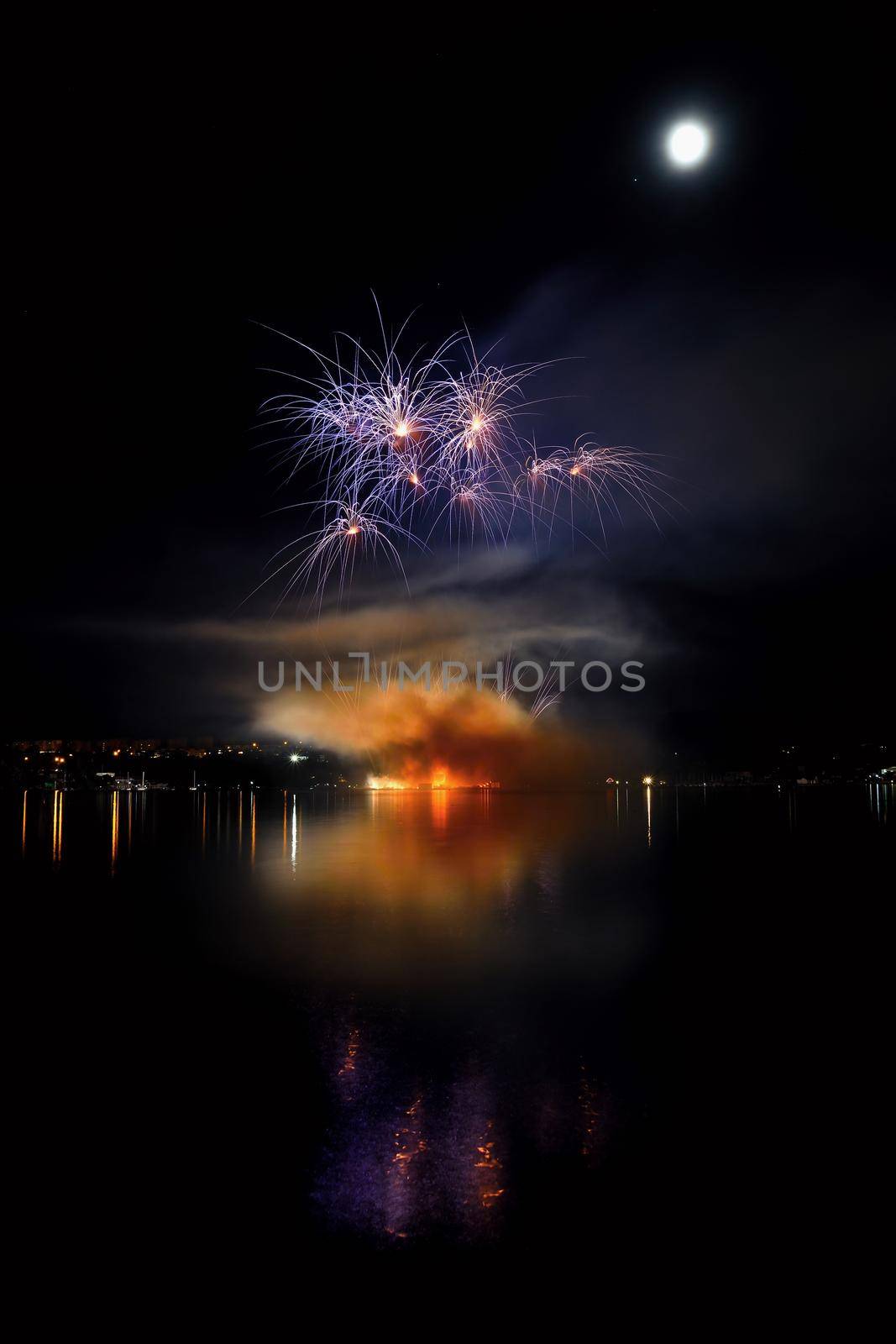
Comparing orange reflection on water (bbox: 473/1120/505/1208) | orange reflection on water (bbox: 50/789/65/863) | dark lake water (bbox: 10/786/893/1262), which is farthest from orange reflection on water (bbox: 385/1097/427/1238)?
orange reflection on water (bbox: 50/789/65/863)

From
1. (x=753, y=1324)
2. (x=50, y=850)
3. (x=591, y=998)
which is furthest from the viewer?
(x=50, y=850)

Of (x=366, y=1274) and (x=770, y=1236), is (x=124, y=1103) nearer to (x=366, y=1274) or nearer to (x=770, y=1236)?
(x=366, y=1274)

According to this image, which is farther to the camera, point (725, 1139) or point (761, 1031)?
point (761, 1031)

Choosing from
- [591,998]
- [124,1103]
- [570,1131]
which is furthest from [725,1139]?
[124,1103]

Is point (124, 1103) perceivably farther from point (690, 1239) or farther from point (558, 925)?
point (558, 925)

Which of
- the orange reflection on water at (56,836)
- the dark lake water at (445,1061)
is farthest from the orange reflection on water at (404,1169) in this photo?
the orange reflection on water at (56,836)

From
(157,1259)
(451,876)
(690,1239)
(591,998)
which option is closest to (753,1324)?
(690,1239)

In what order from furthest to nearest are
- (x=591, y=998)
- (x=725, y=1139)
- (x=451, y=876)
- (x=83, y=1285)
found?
(x=451, y=876)
(x=591, y=998)
(x=725, y=1139)
(x=83, y=1285)

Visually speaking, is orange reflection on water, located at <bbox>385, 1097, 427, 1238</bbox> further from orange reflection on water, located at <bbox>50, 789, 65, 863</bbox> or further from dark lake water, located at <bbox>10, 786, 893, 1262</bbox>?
orange reflection on water, located at <bbox>50, 789, 65, 863</bbox>
